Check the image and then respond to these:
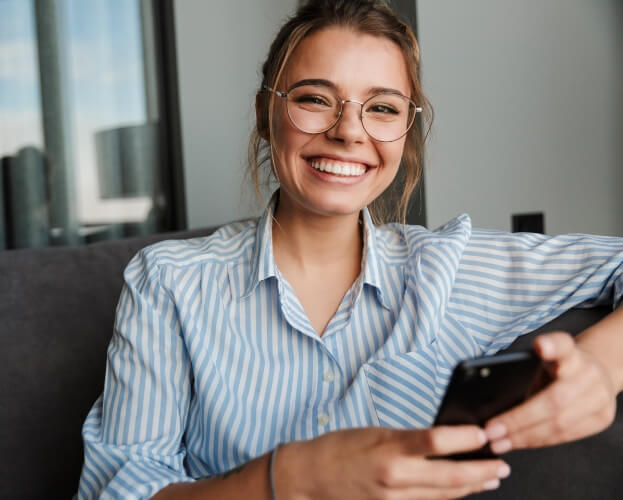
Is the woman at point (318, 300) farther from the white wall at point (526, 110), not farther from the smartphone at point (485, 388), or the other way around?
the white wall at point (526, 110)

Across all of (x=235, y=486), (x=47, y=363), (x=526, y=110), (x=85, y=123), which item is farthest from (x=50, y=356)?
(x=526, y=110)

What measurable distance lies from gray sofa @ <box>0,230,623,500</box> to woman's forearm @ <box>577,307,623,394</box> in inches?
4.0

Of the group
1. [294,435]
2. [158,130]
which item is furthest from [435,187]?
[294,435]

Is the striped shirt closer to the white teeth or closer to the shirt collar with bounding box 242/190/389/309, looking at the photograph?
the shirt collar with bounding box 242/190/389/309

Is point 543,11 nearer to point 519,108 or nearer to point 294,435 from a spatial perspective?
point 519,108

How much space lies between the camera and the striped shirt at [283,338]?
0.96m

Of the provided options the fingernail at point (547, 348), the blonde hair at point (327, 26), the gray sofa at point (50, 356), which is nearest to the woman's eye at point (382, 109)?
the blonde hair at point (327, 26)

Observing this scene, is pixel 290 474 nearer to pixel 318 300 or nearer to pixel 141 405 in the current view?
pixel 141 405

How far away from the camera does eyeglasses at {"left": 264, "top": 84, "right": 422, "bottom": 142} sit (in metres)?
1.08

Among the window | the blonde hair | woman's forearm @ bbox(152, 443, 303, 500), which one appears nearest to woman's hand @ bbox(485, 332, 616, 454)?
woman's forearm @ bbox(152, 443, 303, 500)

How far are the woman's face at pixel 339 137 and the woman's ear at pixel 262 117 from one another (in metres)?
0.09

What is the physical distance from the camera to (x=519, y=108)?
2.47m

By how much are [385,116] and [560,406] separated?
581 mm

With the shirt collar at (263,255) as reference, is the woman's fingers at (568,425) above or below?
below
